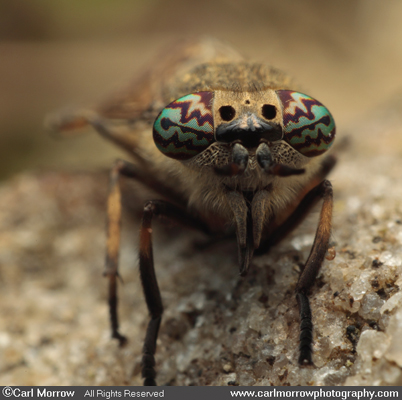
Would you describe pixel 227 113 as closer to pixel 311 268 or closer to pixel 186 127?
pixel 186 127

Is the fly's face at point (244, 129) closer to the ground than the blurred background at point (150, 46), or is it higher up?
closer to the ground

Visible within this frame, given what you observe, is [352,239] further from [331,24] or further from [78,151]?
[331,24]

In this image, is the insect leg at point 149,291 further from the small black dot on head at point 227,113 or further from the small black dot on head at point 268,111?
the small black dot on head at point 268,111

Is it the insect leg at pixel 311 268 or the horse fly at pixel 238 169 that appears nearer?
the insect leg at pixel 311 268

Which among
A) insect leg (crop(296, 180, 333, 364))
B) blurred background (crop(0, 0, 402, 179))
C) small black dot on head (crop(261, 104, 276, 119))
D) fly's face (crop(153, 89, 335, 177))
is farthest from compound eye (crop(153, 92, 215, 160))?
blurred background (crop(0, 0, 402, 179))

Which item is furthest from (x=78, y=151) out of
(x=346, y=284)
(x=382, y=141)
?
(x=346, y=284)
